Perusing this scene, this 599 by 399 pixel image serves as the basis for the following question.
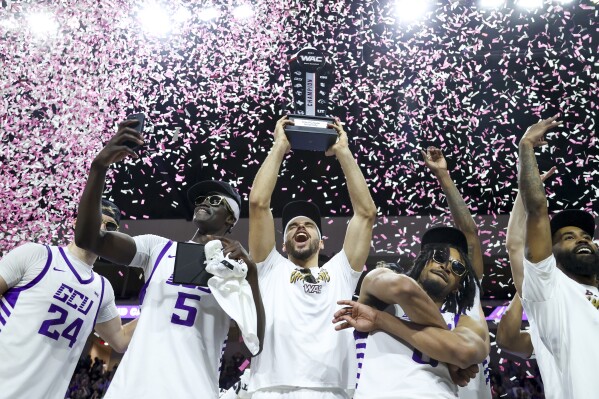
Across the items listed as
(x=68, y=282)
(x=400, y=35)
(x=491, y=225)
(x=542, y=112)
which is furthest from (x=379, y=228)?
(x=68, y=282)

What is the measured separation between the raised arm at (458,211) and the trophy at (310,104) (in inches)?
34.9

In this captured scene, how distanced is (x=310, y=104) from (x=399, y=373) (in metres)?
2.48

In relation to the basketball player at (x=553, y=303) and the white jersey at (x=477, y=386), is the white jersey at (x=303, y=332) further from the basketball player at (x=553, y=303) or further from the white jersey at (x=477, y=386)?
the basketball player at (x=553, y=303)

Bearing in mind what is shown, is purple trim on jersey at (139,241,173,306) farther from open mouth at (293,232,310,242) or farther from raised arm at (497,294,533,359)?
raised arm at (497,294,533,359)

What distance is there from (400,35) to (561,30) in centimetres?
195

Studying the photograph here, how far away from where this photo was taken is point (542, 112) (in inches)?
299

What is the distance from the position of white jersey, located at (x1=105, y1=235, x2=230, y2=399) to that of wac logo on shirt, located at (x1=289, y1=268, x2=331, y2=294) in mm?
548

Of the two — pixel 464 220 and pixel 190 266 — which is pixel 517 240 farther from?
pixel 190 266

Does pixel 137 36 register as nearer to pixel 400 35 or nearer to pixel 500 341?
pixel 400 35

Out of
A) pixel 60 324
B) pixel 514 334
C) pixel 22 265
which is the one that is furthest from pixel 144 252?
pixel 514 334

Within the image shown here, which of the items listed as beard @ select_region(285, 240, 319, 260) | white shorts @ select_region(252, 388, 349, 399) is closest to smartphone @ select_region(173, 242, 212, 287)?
white shorts @ select_region(252, 388, 349, 399)

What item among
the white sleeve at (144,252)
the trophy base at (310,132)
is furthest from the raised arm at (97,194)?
the trophy base at (310,132)

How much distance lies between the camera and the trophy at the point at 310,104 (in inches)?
159

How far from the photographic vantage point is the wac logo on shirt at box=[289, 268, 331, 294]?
342 centimetres
